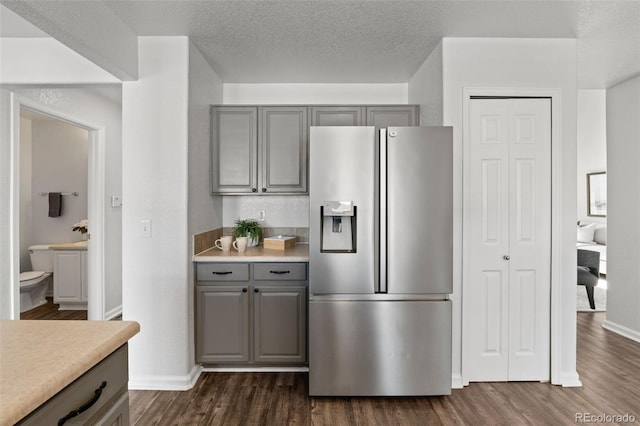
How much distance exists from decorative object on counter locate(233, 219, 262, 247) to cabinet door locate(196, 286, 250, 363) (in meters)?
0.67

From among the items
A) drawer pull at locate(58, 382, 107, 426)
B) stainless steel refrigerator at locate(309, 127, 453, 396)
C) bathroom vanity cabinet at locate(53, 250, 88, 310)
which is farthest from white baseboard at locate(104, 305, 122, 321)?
drawer pull at locate(58, 382, 107, 426)

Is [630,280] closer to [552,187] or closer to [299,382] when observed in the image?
[552,187]

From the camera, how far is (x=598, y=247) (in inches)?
248

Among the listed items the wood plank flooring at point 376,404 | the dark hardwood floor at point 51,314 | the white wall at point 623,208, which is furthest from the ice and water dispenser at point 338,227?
the dark hardwood floor at point 51,314

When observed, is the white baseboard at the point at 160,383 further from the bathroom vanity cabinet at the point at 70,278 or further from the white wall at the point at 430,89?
the white wall at the point at 430,89

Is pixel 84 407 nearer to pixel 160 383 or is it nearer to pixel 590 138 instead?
pixel 160 383

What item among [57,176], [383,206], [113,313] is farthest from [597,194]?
[57,176]

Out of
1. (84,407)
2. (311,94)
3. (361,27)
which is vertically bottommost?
(84,407)

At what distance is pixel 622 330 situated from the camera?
3.80 m

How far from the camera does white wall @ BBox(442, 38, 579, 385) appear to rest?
9.11 ft

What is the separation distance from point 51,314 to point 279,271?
3.22 meters

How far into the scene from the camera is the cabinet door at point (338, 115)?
342 cm

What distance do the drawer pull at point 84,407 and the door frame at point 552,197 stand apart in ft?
7.94

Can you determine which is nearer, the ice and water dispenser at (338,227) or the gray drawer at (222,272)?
the ice and water dispenser at (338,227)
